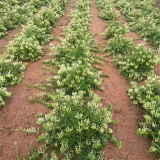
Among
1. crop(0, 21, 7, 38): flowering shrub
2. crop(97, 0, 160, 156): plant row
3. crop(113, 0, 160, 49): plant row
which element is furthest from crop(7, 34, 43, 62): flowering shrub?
crop(113, 0, 160, 49): plant row

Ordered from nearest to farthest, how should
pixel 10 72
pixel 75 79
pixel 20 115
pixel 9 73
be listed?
pixel 20 115, pixel 75 79, pixel 9 73, pixel 10 72

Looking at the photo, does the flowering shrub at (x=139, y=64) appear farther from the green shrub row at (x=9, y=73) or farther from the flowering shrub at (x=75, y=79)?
the green shrub row at (x=9, y=73)

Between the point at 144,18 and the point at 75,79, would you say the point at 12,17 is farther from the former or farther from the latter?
the point at 144,18

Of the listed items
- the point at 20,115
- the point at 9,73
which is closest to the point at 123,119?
the point at 20,115

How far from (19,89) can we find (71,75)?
1.72m

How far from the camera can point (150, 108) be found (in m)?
4.44

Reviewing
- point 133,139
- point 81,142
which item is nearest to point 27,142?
point 81,142

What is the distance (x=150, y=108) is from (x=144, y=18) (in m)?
9.15

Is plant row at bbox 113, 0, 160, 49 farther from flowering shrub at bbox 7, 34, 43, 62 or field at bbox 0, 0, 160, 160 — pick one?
flowering shrub at bbox 7, 34, 43, 62

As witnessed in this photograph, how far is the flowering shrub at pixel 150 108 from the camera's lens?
4.06 meters

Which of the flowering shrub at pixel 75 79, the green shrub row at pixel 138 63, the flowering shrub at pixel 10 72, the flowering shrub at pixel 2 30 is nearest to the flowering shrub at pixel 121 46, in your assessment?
the green shrub row at pixel 138 63

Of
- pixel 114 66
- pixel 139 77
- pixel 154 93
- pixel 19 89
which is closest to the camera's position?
pixel 154 93

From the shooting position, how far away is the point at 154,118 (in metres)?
4.34

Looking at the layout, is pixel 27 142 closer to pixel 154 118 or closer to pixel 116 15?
pixel 154 118
